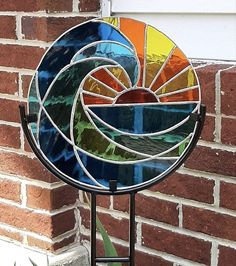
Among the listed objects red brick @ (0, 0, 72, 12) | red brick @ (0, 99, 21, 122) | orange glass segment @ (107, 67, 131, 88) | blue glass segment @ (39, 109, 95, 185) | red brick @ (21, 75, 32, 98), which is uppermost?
red brick @ (0, 0, 72, 12)

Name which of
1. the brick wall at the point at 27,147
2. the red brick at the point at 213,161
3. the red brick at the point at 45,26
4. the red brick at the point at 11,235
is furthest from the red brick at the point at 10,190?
the red brick at the point at 213,161

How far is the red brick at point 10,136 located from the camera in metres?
1.77

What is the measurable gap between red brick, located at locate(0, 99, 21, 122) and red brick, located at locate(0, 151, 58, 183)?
11 cm

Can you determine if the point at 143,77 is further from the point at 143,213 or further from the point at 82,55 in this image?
the point at 143,213

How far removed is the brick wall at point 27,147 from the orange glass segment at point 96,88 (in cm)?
45

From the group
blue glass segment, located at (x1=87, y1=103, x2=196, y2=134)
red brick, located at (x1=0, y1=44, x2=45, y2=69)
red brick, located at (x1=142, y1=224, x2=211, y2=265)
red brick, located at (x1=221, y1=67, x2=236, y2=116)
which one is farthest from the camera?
red brick, located at (x1=0, y1=44, x2=45, y2=69)

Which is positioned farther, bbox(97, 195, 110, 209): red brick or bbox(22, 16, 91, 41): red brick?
bbox(97, 195, 110, 209): red brick

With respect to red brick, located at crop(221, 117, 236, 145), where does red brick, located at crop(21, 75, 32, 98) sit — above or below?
above

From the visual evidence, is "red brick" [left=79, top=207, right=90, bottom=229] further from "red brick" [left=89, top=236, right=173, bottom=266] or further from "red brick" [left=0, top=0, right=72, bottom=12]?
"red brick" [left=0, top=0, right=72, bottom=12]

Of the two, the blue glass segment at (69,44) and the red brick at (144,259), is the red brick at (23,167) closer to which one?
the red brick at (144,259)

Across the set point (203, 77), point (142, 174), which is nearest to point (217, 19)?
point (203, 77)

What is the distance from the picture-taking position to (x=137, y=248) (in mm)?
1707

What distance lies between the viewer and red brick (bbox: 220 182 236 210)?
1.49m

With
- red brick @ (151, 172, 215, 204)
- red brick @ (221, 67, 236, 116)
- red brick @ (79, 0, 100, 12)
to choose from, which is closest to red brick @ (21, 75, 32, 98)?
red brick @ (79, 0, 100, 12)
